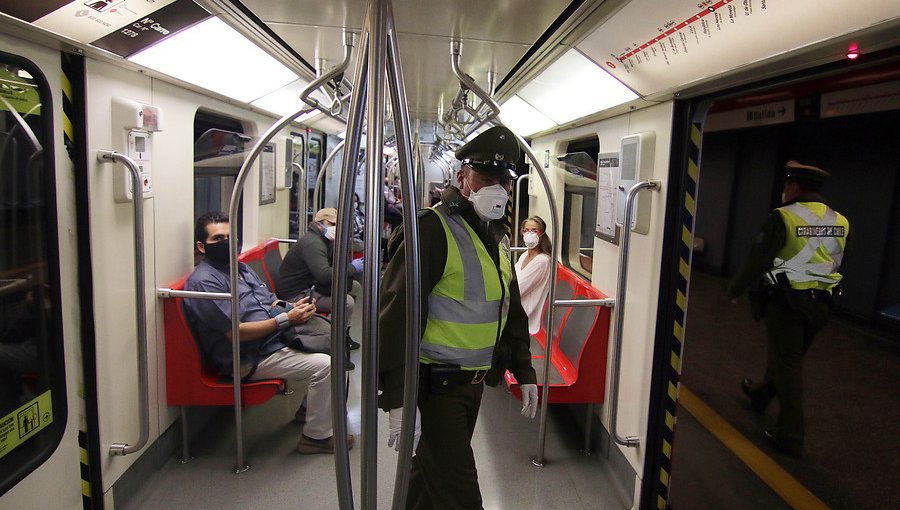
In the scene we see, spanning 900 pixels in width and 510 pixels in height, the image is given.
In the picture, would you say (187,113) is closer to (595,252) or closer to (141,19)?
(141,19)

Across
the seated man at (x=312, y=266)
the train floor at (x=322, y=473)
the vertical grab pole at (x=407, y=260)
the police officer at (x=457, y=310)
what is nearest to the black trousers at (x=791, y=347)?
the train floor at (x=322, y=473)

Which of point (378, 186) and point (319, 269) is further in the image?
point (319, 269)

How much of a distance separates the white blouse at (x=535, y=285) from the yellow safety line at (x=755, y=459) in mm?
1607

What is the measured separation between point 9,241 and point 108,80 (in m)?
0.91

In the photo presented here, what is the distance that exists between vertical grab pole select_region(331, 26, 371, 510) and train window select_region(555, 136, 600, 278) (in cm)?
334

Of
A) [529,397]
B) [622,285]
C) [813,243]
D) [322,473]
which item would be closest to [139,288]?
[322,473]

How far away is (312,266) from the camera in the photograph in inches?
167

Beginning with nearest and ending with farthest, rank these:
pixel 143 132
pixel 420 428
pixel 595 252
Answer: pixel 420 428
pixel 143 132
pixel 595 252

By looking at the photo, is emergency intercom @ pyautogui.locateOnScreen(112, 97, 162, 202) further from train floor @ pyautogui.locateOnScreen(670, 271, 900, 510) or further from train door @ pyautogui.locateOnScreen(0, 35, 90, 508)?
train floor @ pyautogui.locateOnScreen(670, 271, 900, 510)

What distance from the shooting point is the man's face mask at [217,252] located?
3301 millimetres

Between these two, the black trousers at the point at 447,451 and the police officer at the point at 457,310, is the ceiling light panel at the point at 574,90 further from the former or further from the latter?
the black trousers at the point at 447,451

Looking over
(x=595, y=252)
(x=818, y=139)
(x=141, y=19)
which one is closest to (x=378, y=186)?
(x=141, y=19)

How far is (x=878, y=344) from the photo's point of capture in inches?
271

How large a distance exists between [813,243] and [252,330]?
366 centimetres
